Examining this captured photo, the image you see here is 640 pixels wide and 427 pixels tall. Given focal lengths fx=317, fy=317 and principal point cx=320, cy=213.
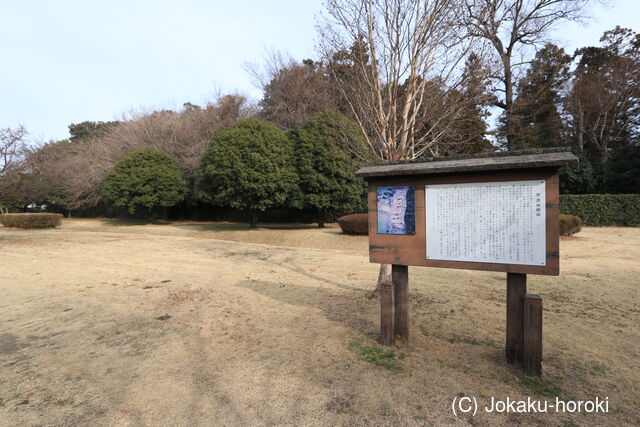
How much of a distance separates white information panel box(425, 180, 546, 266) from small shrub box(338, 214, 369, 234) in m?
9.84

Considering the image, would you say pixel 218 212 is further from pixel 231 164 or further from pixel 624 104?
pixel 624 104

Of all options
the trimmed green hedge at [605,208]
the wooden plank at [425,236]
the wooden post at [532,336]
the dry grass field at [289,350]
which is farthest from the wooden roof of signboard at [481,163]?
the trimmed green hedge at [605,208]

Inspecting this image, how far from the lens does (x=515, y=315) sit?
9.53 ft

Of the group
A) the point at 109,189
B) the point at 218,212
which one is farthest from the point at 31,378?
the point at 218,212

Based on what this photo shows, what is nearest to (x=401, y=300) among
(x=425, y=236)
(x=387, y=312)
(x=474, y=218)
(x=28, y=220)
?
(x=387, y=312)

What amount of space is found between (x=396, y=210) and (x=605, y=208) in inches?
689

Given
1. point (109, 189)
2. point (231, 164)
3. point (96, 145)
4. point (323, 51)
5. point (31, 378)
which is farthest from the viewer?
point (96, 145)

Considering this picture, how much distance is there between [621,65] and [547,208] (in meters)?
24.6

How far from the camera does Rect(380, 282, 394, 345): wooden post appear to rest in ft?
10.9

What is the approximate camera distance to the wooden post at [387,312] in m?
3.31

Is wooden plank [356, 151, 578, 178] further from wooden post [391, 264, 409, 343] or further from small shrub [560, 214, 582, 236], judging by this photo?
small shrub [560, 214, 582, 236]

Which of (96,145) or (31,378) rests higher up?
(96,145)

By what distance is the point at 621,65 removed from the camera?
1897cm

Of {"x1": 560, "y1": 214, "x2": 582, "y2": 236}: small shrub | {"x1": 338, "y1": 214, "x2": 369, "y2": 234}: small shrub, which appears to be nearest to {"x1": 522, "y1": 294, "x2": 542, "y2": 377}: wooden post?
{"x1": 338, "y1": 214, "x2": 369, "y2": 234}: small shrub
